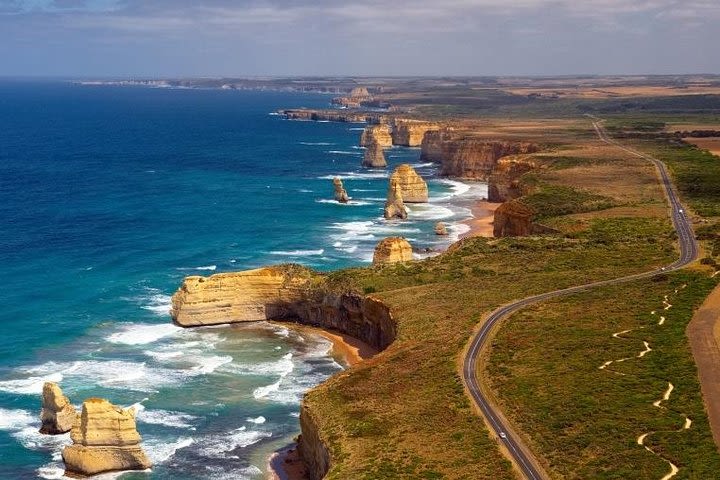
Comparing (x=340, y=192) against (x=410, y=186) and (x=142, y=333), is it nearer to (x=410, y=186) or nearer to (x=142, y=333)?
(x=410, y=186)

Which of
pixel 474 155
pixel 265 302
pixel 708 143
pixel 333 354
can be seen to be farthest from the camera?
pixel 474 155

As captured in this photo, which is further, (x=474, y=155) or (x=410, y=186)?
(x=474, y=155)

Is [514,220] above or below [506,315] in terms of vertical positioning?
above

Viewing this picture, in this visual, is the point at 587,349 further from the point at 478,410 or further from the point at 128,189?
the point at 128,189

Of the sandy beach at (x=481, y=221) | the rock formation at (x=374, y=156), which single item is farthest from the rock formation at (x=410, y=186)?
the rock formation at (x=374, y=156)

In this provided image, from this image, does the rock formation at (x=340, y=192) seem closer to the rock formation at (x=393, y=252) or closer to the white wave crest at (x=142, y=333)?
the rock formation at (x=393, y=252)

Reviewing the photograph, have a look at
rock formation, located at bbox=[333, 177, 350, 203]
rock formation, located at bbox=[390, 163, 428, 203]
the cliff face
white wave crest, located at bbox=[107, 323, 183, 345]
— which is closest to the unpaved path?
the cliff face

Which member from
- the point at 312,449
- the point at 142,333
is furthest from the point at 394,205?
the point at 312,449

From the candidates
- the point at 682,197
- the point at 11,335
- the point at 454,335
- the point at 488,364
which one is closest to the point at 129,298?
the point at 11,335
